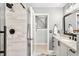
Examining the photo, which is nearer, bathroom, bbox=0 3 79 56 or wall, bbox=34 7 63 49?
bathroom, bbox=0 3 79 56

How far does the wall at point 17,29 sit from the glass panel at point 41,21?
220 millimetres

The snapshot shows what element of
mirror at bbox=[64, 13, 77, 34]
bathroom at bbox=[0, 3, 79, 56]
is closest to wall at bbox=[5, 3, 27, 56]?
bathroom at bbox=[0, 3, 79, 56]

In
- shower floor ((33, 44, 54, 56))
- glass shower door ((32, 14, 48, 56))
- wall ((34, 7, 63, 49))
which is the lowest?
shower floor ((33, 44, 54, 56))

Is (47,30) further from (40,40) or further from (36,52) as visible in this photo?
(36,52)

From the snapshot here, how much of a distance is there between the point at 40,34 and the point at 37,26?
0.16 meters

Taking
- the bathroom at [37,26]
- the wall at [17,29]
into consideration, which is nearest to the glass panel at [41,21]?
the bathroom at [37,26]

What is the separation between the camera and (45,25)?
2.07m

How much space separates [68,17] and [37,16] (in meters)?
0.56

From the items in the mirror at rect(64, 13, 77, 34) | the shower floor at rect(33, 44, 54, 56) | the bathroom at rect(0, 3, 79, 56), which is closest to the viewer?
the bathroom at rect(0, 3, 79, 56)

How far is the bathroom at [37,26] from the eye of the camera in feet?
6.06

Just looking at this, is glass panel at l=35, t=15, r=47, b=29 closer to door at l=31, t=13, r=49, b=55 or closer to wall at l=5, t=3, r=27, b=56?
door at l=31, t=13, r=49, b=55

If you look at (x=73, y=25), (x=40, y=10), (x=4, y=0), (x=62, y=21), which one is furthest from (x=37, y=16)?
(x=4, y=0)

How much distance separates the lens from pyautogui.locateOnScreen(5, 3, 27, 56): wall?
6.09 feet

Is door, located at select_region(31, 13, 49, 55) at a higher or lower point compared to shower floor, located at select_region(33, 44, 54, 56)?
higher
